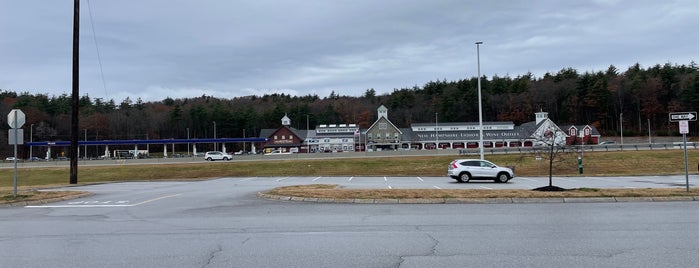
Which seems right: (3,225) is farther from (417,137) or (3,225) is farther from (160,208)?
(417,137)

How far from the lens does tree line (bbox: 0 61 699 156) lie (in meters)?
137

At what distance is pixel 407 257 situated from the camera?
7496 mm

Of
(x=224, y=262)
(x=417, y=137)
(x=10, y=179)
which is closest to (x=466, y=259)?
(x=224, y=262)

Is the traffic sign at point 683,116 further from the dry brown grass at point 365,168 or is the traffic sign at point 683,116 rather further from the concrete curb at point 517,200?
the dry brown grass at point 365,168

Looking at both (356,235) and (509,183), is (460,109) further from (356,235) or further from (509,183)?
(356,235)

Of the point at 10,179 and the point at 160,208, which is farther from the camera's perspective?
the point at 10,179

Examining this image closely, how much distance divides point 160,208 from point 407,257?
32.0ft

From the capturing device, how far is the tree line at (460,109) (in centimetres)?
13662

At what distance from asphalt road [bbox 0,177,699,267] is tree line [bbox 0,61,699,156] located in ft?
418

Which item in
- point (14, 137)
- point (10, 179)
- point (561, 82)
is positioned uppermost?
point (561, 82)

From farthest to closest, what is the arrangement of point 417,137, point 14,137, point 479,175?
point 417,137 < point 479,175 < point 14,137

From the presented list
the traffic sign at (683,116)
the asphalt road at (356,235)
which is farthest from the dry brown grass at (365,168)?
the asphalt road at (356,235)

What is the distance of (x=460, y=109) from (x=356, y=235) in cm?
14572

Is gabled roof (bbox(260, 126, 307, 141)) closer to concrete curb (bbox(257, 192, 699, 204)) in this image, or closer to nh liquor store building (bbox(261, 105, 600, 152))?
nh liquor store building (bbox(261, 105, 600, 152))
